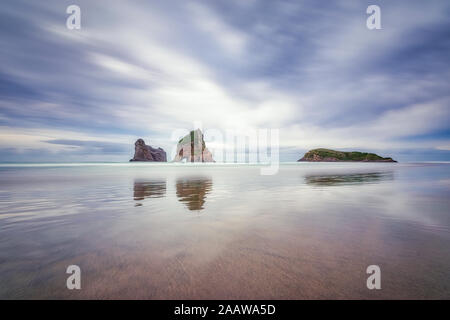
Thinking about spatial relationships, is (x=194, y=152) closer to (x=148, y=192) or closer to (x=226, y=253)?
(x=148, y=192)

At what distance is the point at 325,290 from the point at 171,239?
113 inches

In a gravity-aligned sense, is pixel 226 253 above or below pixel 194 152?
below

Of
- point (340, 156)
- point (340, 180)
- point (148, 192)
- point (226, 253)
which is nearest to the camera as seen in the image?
point (226, 253)

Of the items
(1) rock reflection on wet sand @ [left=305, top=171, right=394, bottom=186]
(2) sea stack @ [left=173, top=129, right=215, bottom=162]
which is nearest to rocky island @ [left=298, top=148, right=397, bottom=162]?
(2) sea stack @ [left=173, top=129, right=215, bottom=162]

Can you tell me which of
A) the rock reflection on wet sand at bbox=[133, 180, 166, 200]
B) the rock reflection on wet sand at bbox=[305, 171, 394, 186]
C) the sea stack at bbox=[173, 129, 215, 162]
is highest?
the sea stack at bbox=[173, 129, 215, 162]

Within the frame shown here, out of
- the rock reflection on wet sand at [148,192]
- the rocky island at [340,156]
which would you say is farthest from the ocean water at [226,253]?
the rocky island at [340,156]

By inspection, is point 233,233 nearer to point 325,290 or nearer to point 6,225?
point 325,290

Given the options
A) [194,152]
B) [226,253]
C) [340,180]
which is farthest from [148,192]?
[194,152]

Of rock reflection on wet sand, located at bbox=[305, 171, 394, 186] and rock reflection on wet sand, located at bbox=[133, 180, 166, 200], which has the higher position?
rock reflection on wet sand, located at bbox=[133, 180, 166, 200]

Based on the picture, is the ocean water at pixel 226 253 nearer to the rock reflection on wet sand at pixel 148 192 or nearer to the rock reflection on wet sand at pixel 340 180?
the rock reflection on wet sand at pixel 148 192

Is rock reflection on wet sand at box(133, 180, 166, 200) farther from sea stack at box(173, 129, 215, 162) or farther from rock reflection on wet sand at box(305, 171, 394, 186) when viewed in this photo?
sea stack at box(173, 129, 215, 162)

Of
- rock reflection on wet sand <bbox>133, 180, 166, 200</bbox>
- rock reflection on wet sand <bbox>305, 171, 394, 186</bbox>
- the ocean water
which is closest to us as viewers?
the ocean water

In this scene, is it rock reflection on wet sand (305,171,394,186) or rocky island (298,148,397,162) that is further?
rocky island (298,148,397,162)

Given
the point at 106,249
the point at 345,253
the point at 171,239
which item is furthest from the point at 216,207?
the point at 345,253
